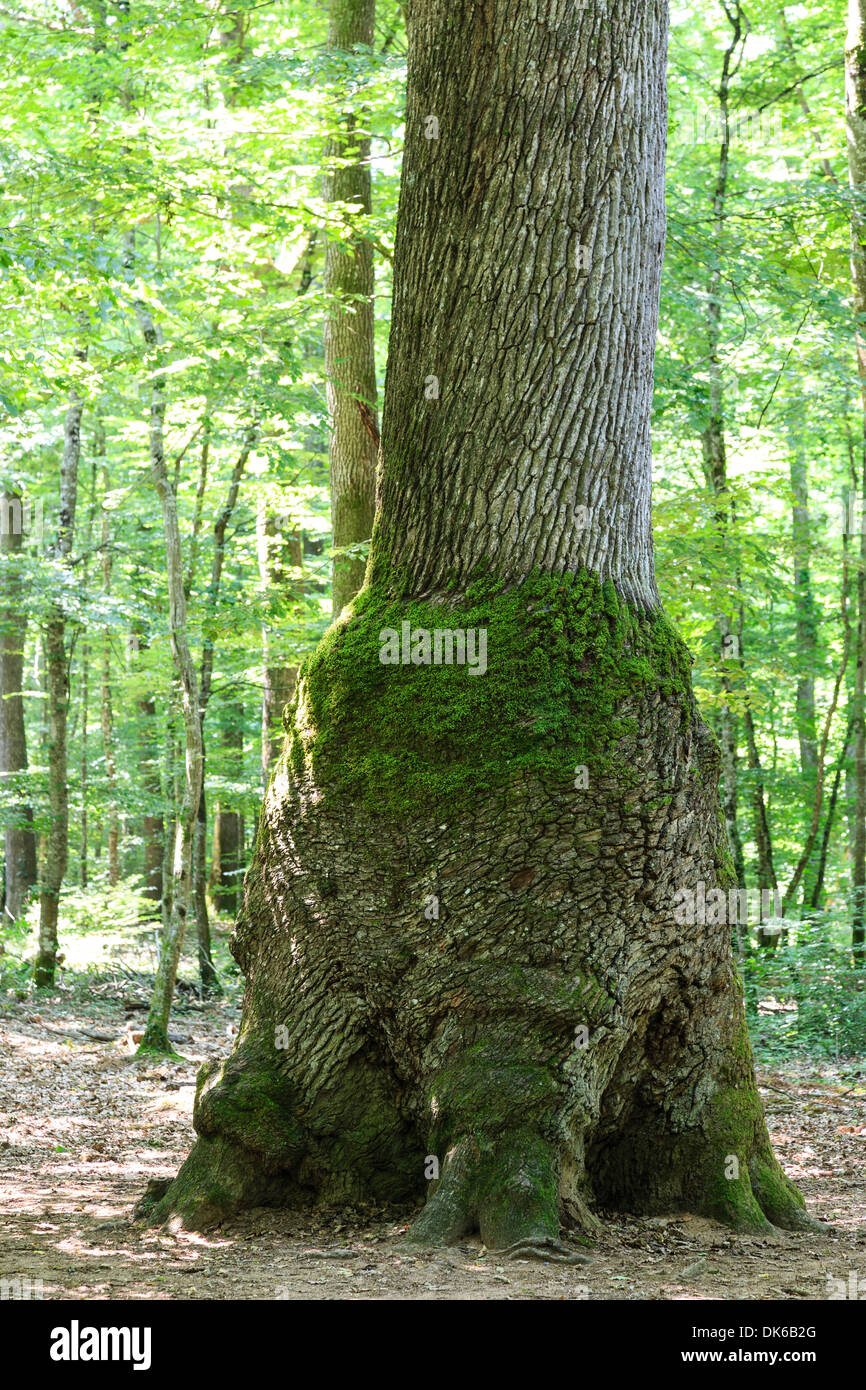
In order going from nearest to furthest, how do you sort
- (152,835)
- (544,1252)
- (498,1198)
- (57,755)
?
1. (544,1252)
2. (498,1198)
3. (57,755)
4. (152,835)

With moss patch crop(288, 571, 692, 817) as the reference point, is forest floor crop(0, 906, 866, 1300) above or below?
below

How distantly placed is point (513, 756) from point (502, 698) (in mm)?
254

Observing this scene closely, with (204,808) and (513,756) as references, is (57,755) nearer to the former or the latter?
(204,808)

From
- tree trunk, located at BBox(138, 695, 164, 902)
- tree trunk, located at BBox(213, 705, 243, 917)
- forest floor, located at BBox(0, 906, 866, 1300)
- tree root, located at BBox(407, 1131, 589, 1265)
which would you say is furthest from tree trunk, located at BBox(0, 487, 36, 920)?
tree root, located at BBox(407, 1131, 589, 1265)

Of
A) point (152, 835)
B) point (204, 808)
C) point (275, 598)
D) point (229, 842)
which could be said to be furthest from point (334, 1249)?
point (152, 835)

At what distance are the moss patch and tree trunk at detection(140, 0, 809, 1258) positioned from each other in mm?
12

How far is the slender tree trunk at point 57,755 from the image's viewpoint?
12703mm

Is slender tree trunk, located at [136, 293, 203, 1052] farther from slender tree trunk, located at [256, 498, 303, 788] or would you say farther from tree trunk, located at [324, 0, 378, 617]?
slender tree trunk, located at [256, 498, 303, 788]

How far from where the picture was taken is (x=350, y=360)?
9.80m

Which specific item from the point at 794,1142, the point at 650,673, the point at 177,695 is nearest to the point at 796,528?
the point at 177,695

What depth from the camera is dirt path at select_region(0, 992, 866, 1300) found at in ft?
11.4

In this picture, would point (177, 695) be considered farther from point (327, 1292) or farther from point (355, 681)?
point (327, 1292)

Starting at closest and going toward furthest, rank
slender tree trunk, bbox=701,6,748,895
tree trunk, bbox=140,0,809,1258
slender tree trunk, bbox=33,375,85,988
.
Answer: tree trunk, bbox=140,0,809,1258
slender tree trunk, bbox=701,6,748,895
slender tree trunk, bbox=33,375,85,988

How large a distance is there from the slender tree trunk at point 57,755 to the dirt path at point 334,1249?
587 centimetres
